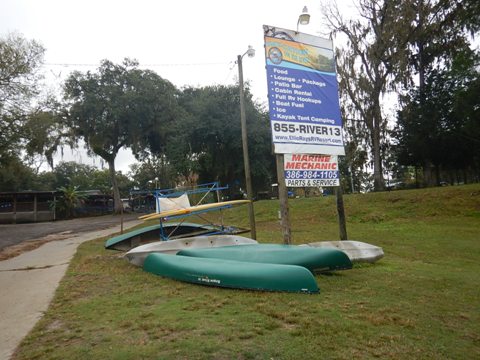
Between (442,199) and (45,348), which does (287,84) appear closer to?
(45,348)

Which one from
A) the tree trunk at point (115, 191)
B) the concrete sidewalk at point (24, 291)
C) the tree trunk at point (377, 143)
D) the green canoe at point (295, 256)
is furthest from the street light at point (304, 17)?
the tree trunk at point (115, 191)

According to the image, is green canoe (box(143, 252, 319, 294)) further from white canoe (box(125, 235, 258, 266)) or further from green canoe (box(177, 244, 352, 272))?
white canoe (box(125, 235, 258, 266))

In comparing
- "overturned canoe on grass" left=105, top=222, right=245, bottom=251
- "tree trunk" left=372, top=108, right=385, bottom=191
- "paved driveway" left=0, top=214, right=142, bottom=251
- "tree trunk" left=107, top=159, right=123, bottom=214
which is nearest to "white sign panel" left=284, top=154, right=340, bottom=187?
"overturned canoe on grass" left=105, top=222, right=245, bottom=251

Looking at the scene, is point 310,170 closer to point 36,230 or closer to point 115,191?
point 36,230

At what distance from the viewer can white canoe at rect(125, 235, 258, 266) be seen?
8.84 metres

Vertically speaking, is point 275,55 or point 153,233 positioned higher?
point 275,55

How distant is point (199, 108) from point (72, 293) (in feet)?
93.7

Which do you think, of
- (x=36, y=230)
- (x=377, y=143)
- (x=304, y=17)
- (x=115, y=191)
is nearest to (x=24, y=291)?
(x=304, y=17)

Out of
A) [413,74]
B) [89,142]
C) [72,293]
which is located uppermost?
[413,74]

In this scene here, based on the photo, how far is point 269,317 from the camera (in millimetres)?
4480

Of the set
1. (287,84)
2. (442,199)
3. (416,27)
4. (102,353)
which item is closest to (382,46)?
(416,27)

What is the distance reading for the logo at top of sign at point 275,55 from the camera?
8773 millimetres

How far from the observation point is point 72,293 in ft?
21.3

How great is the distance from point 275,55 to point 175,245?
16.6 feet
